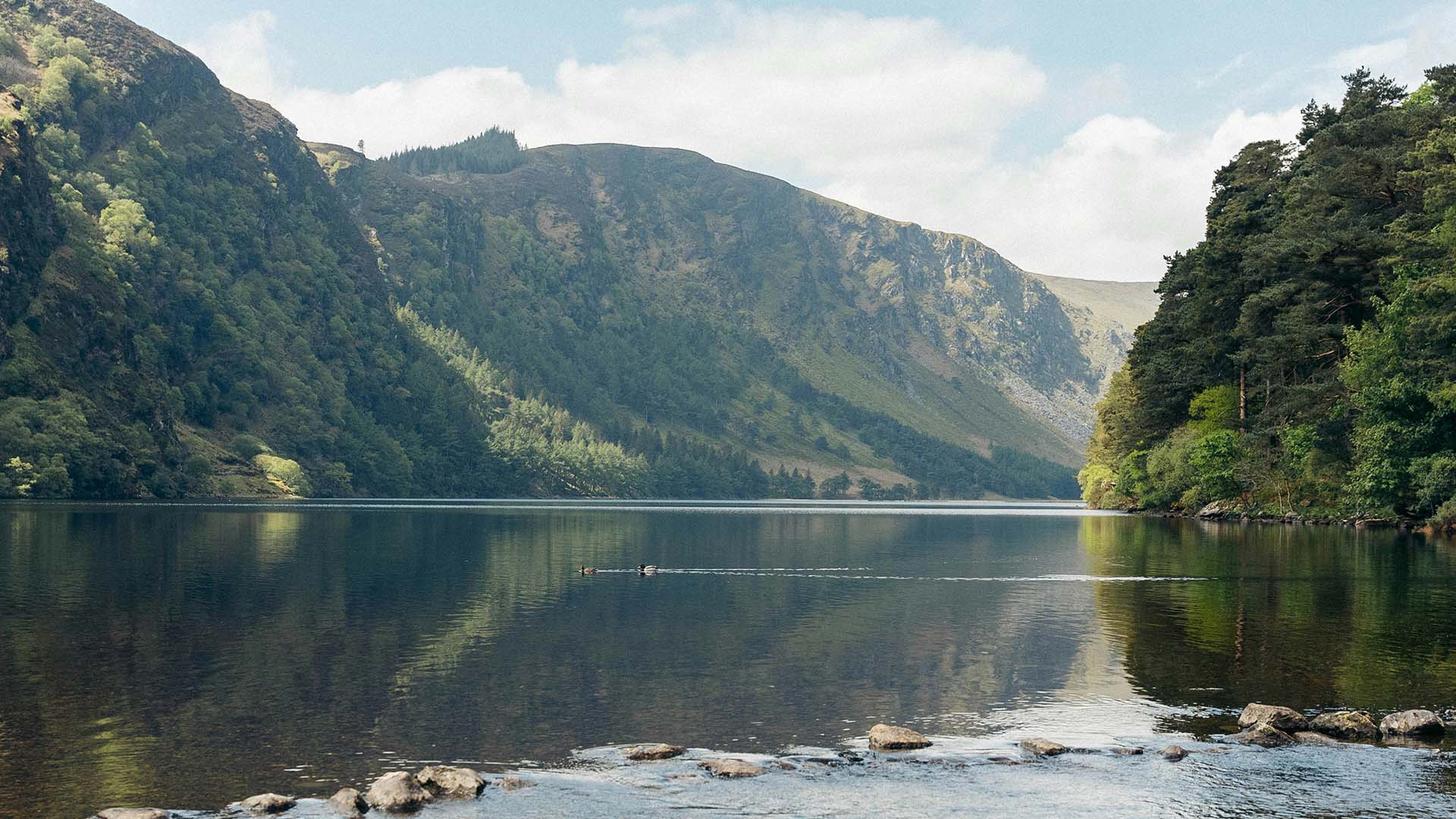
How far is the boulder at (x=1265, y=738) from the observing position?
32.8 metres

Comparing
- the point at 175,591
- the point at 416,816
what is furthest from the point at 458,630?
the point at 416,816

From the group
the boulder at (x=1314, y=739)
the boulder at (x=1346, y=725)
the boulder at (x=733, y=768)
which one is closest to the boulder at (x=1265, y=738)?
the boulder at (x=1314, y=739)

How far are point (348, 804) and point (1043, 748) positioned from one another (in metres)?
17.0

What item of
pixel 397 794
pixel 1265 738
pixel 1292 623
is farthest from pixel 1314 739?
pixel 1292 623

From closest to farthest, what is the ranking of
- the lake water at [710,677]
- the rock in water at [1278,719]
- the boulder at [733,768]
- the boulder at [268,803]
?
1. the boulder at [268,803]
2. the lake water at [710,677]
3. the boulder at [733,768]
4. the rock in water at [1278,719]

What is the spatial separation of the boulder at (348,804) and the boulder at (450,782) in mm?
1462

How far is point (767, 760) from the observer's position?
1217 inches

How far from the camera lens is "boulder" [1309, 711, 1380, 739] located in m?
33.8

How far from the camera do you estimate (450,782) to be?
27797 mm

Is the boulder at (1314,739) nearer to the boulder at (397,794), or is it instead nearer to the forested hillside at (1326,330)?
the boulder at (397,794)

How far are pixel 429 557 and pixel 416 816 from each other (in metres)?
72.0

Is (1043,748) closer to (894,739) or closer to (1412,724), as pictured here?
(894,739)

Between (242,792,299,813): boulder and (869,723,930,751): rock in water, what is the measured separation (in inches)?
559

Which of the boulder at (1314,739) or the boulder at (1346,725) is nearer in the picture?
the boulder at (1314,739)
